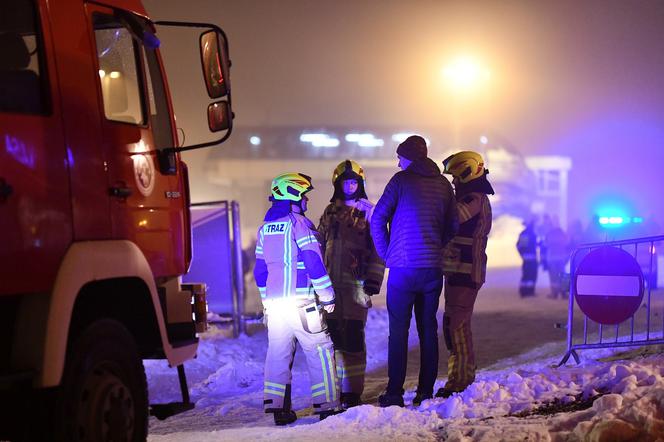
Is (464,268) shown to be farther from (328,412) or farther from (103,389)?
(103,389)

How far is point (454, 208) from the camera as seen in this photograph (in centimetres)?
654

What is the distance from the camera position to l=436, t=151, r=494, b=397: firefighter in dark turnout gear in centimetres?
668

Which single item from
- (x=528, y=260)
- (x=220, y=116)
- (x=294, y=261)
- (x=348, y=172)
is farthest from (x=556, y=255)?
(x=220, y=116)

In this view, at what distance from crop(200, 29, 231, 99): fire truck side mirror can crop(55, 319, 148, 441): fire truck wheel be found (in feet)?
5.33

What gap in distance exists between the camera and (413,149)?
21.3 feet

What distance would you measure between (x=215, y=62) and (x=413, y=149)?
210 cm

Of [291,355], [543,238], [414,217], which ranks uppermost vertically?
[414,217]

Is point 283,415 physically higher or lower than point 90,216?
lower

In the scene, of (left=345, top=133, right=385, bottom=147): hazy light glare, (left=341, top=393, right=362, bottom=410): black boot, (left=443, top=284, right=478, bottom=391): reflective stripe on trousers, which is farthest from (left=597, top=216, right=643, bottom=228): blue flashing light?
(left=345, top=133, right=385, bottom=147): hazy light glare

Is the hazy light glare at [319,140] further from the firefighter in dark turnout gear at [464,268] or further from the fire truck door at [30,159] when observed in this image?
the fire truck door at [30,159]

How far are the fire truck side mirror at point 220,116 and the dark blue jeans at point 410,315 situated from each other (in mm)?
2046

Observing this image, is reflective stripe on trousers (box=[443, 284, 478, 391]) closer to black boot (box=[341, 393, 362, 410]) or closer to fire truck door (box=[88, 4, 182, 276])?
black boot (box=[341, 393, 362, 410])

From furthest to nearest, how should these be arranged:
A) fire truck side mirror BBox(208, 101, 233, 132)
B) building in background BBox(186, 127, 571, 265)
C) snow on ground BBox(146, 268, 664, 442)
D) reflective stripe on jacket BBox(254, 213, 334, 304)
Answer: building in background BBox(186, 127, 571, 265)
reflective stripe on jacket BBox(254, 213, 334, 304)
fire truck side mirror BBox(208, 101, 233, 132)
snow on ground BBox(146, 268, 664, 442)

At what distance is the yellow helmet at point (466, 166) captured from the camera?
269 inches
